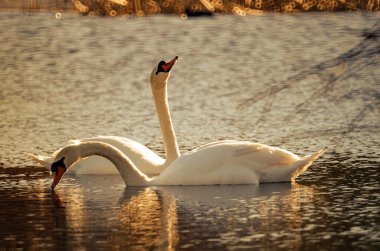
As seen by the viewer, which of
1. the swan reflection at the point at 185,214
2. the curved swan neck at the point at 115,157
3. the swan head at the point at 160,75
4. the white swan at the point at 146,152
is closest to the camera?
the swan reflection at the point at 185,214

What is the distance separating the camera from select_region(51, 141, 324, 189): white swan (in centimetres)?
1470

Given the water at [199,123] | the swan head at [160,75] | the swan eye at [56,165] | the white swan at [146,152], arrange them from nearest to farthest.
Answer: the water at [199,123], the swan eye at [56,165], the white swan at [146,152], the swan head at [160,75]

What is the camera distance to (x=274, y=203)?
43.5 ft

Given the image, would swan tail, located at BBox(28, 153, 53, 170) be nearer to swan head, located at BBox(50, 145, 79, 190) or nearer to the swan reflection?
the swan reflection

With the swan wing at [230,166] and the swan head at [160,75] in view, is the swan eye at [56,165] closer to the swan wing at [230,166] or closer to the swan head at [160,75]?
the swan wing at [230,166]

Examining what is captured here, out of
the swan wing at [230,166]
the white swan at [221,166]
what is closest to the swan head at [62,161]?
the white swan at [221,166]

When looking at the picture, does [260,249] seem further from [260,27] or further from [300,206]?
[260,27]

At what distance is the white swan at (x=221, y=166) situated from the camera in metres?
14.7

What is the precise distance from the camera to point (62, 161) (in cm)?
1473

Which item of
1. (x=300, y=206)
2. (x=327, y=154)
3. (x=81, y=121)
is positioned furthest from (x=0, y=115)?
(x=300, y=206)

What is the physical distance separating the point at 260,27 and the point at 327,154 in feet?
78.5

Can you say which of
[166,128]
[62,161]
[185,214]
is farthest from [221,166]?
[185,214]

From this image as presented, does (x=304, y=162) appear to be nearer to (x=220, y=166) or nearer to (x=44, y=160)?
(x=220, y=166)

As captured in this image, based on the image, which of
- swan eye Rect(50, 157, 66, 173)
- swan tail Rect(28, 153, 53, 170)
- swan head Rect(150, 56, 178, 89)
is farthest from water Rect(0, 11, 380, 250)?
swan head Rect(150, 56, 178, 89)
